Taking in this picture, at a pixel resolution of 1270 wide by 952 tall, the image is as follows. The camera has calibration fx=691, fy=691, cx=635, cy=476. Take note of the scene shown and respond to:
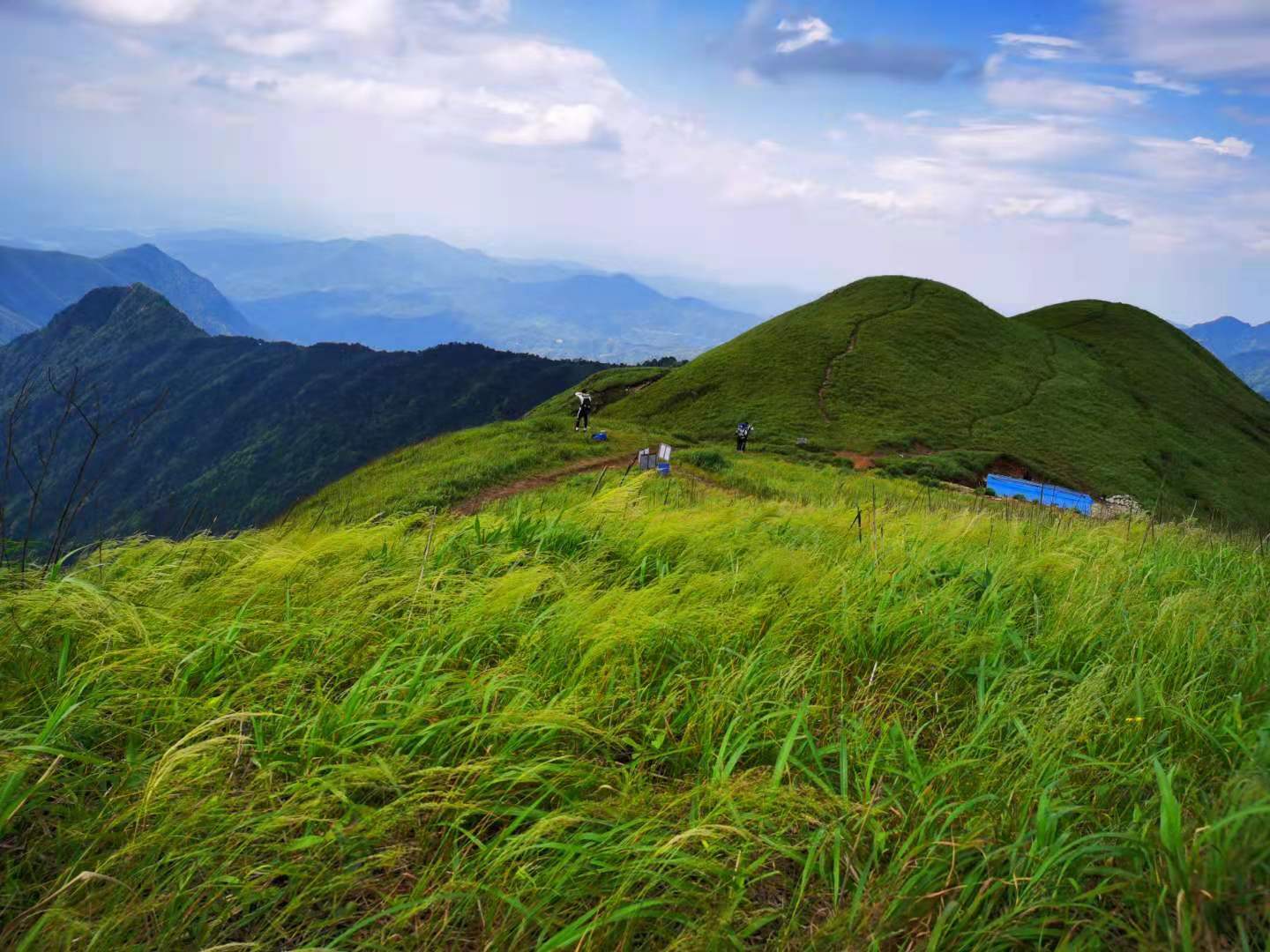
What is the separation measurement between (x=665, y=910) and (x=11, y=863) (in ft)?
6.42

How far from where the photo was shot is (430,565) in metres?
4.39

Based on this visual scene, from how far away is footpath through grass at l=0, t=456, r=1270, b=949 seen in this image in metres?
1.92

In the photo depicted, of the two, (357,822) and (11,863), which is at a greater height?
(357,822)

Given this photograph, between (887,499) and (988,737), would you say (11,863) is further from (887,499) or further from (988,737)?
(887,499)

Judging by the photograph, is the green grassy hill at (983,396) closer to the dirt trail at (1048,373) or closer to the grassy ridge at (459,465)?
the dirt trail at (1048,373)

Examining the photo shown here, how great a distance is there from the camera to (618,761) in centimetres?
276

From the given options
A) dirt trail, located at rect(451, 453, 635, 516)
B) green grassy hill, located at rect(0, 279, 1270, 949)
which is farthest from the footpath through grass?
dirt trail, located at rect(451, 453, 635, 516)

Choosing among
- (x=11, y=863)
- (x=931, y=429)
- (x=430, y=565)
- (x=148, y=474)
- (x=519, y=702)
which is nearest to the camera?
(x=11, y=863)

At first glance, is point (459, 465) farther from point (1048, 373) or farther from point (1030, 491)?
point (1048, 373)

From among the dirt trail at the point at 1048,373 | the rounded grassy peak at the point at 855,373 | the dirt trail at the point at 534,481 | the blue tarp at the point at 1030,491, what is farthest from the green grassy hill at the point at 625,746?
the dirt trail at the point at 1048,373

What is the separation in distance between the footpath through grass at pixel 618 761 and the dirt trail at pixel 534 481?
15.2m

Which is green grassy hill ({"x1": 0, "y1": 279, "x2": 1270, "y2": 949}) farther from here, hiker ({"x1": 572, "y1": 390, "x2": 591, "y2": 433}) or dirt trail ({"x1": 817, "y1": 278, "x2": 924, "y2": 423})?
dirt trail ({"x1": 817, "y1": 278, "x2": 924, "y2": 423})

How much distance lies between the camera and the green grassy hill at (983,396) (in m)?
47.0

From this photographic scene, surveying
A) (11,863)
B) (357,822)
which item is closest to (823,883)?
(357,822)
